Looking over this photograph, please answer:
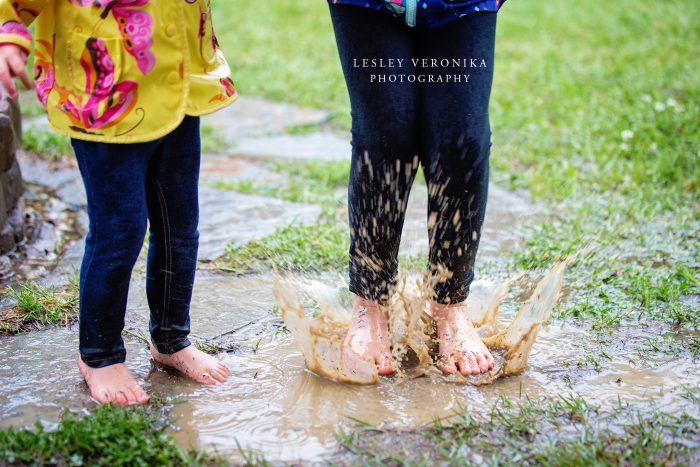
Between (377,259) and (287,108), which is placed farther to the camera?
(287,108)

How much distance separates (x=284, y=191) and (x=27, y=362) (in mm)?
1729

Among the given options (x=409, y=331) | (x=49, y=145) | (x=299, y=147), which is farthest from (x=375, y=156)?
(x=49, y=145)

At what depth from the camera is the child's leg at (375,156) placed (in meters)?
1.91

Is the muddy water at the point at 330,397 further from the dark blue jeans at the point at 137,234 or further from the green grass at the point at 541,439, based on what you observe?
the dark blue jeans at the point at 137,234

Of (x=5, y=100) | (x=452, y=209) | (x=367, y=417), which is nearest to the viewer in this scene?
(x=367, y=417)

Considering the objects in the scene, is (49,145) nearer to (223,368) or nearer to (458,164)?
(223,368)

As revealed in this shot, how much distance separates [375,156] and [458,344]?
21.9 inches

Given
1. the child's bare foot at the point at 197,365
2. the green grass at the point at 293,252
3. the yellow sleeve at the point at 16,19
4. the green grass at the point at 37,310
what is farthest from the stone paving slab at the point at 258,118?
the yellow sleeve at the point at 16,19

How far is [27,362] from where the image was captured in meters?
2.06

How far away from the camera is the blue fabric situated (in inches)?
71.6

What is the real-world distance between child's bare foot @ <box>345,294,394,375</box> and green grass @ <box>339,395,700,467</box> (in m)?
0.31

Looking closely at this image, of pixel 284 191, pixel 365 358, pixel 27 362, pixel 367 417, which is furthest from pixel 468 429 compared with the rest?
pixel 284 191

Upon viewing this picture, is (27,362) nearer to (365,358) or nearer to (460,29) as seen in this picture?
(365,358)

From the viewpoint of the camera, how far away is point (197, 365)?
2.00m
